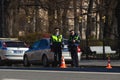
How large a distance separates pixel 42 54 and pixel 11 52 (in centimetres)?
277

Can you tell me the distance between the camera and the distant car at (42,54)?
24531 mm

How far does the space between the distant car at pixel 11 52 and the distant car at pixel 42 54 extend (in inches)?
26.9

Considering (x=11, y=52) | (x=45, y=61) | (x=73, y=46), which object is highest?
(x=73, y=46)

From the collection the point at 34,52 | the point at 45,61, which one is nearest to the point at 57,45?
the point at 45,61

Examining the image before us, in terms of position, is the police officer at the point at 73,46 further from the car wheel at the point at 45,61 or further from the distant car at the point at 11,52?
the distant car at the point at 11,52

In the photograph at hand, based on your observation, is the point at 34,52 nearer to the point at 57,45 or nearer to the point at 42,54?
the point at 42,54

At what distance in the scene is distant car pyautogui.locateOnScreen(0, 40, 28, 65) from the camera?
89.0 feet

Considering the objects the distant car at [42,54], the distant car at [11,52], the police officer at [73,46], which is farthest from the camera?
the distant car at [11,52]

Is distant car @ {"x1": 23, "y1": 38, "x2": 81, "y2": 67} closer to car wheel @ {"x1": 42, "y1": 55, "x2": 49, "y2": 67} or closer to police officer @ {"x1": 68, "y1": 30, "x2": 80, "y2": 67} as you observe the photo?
car wheel @ {"x1": 42, "y1": 55, "x2": 49, "y2": 67}

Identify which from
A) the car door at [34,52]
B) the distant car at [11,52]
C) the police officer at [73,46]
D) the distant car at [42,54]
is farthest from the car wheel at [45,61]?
the distant car at [11,52]

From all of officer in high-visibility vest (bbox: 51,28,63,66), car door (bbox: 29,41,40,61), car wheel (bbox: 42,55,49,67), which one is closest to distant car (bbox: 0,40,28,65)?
car door (bbox: 29,41,40,61)

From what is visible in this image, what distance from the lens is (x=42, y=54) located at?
2506cm

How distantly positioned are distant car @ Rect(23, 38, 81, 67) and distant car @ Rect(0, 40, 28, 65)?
0.68 metres

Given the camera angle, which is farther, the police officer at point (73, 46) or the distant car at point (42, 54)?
the distant car at point (42, 54)
